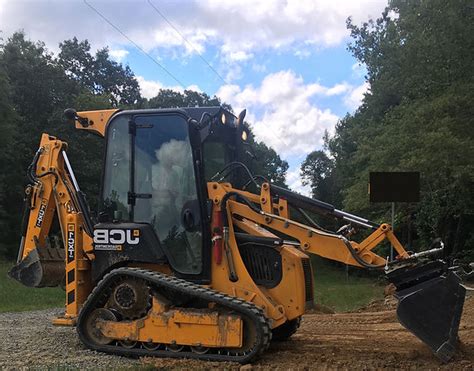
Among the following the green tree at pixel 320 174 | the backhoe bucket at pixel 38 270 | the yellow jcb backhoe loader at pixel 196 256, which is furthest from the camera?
the green tree at pixel 320 174

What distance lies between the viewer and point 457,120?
67.5 feet

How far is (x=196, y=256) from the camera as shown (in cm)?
683

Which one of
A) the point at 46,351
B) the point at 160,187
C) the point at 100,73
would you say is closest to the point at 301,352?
the point at 160,187

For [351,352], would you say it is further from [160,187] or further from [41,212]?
[41,212]

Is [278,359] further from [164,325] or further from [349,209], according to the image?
[349,209]

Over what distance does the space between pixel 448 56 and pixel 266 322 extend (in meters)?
18.0

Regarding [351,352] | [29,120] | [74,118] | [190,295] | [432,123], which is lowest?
[351,352]

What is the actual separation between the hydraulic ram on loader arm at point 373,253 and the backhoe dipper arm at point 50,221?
197 centimetres

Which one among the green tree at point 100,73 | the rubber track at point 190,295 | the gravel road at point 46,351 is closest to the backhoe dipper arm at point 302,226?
the rubber track at point 190,295

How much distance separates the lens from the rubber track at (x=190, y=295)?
6.07 m

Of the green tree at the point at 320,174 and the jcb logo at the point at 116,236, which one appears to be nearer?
the jcb logo at the point at 116,236

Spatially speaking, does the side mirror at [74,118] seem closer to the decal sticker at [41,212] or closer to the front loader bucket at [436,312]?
the decal sticker at [41,212]

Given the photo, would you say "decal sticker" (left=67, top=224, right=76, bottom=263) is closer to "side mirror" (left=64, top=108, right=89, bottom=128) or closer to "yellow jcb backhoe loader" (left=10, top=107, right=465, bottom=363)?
"yellow jcb backhoe loader" (left=10, top=107, right=465, bottom=363)

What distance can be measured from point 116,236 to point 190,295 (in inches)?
53.3
